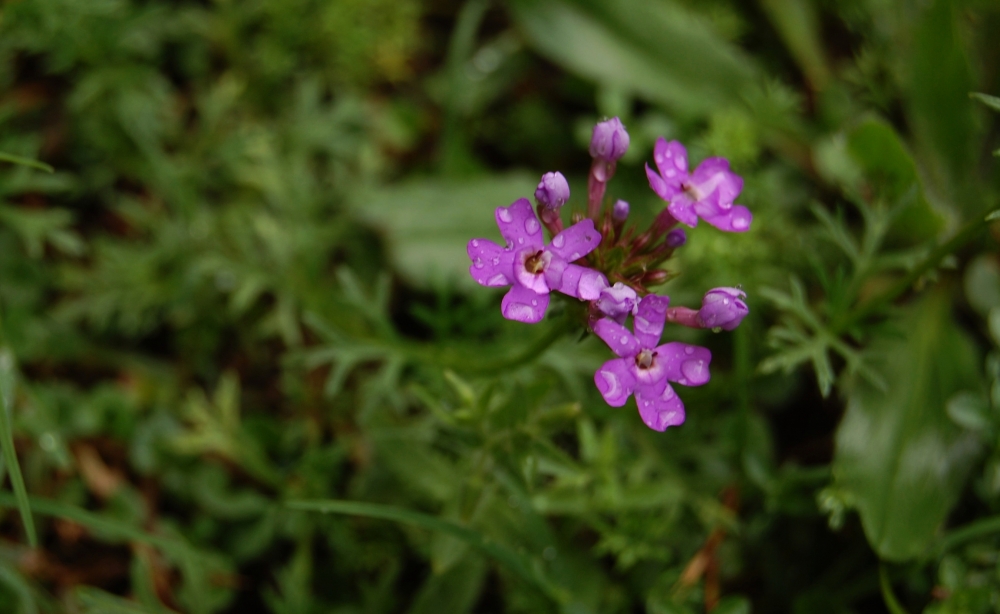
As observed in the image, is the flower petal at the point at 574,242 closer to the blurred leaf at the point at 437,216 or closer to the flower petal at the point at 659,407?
the flower petal at the point at 659,407

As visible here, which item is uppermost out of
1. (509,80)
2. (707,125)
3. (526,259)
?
(526,259)

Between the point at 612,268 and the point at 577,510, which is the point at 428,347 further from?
the point at 612,268

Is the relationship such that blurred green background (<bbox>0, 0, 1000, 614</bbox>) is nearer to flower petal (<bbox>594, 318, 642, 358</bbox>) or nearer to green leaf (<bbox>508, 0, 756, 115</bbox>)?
green leaf (<bbox>508, 0, 756, 115</bbox>)

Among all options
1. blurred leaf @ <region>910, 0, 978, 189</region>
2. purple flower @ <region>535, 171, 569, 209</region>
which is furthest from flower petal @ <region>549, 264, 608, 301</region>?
blurred leaf @ <region>910, 0, 978, 189</region>

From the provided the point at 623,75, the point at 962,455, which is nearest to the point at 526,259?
the point at 962,455

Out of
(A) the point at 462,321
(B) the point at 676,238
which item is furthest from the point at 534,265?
(A) the point at 462,321

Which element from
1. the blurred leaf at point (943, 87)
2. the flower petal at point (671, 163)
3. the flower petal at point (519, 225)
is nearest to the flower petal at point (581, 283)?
the flower petal at point (519, 225)
